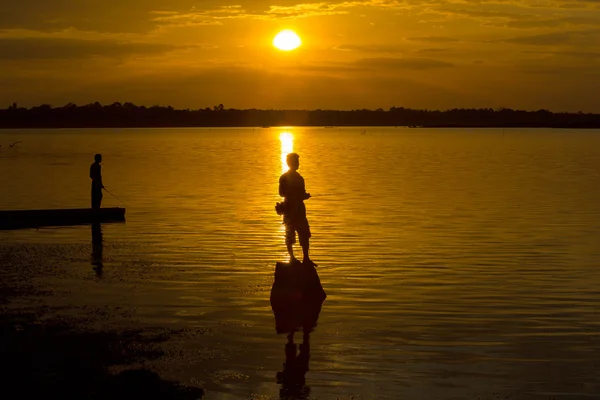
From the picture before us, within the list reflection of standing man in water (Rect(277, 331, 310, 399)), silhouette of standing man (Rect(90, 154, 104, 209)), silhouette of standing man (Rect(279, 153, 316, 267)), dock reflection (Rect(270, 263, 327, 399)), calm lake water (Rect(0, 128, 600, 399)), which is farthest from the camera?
silhouette of standing man (Rect(90, 154, 104, 209))

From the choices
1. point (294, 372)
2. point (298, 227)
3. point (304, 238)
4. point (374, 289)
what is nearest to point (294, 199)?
point (298, 227)

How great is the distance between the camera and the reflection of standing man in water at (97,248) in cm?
2226

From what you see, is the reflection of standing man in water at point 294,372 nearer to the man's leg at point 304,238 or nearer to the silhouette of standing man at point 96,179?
the man's leg at point 304,238

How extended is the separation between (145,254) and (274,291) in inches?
348

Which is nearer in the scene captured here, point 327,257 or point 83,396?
point 83,396

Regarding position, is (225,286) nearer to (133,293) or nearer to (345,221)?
(133,293)

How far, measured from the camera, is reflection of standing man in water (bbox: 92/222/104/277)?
73.0 ft

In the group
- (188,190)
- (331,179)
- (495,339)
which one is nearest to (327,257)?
(495,339)

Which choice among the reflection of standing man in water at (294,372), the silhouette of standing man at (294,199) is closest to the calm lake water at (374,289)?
the reflection of standing man in water at (294,372)

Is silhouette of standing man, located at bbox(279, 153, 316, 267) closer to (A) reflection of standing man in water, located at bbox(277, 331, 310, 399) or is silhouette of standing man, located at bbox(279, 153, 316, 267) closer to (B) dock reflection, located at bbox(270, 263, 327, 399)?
(B) dock reflection, located at bbox(270, 263, 327, 399)

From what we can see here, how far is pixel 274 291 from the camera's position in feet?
56.6

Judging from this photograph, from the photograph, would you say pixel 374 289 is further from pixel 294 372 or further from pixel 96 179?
pixel 96 179

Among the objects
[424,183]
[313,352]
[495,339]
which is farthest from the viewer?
[424,183]

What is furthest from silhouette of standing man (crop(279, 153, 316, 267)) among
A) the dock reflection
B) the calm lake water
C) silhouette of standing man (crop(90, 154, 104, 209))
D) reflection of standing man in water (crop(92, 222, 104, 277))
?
silhouette of standing man (crop(90, 154, 104, 209))
